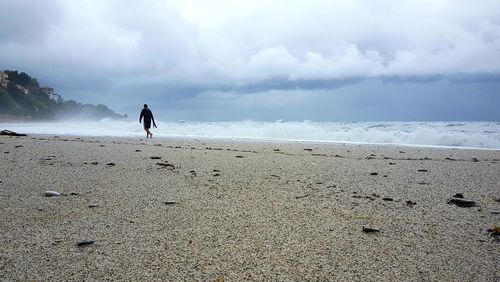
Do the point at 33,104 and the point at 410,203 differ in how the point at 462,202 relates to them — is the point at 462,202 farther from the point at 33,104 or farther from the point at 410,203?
the point at 33,104

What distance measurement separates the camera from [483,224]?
3.14 metres

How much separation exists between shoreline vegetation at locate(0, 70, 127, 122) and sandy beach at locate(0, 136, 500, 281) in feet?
143

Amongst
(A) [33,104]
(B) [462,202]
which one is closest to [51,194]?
(B) [462,202]

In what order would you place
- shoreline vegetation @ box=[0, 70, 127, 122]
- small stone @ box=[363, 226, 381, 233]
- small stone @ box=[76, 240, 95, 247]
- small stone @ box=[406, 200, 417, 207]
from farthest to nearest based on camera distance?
shoreline vegetation @ box=[0, 70, 127, 122]
small stone @ box=[406, 200, 417, 207]
small stone @ box=[363, 226, 381, 233]
small stone @ box=[76, 240, 95, 247]

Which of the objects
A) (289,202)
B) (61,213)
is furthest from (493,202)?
(61,213)

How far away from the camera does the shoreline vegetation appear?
45.8 m

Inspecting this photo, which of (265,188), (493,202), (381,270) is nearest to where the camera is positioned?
(381,270)

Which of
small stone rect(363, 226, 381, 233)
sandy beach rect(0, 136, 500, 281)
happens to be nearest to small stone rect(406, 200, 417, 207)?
sandy beach rect(0, 136, 500, 281)

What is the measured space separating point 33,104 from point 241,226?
56.4m

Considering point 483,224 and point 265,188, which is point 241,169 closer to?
point 265,188

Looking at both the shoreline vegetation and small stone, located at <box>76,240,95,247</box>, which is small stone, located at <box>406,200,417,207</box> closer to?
small stone, located at <box>76,240,95,247</box>

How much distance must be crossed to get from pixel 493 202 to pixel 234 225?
277 cm

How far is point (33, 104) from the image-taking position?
51.0 metres

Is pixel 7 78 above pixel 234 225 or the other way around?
above
